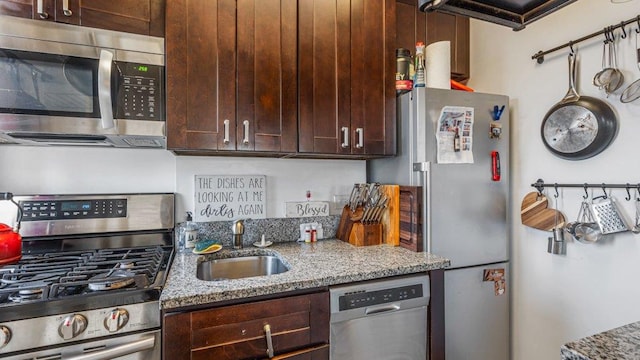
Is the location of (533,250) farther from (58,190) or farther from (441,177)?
(58,190)

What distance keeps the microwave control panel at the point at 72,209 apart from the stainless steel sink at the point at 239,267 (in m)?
0.51

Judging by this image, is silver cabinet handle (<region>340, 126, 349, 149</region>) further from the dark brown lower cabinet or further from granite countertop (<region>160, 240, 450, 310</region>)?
the dark brown lower cabinet

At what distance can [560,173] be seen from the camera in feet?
5.11

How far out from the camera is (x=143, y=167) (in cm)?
157

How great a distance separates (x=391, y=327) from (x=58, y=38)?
1.79m

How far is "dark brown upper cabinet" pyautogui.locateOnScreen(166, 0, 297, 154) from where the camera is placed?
1.31 metres

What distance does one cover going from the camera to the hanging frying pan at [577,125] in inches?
53.6

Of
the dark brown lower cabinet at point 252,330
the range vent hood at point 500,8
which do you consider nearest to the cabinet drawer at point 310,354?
the dark brown lower cabinet at point 252,330

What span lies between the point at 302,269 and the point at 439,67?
134 centimetres

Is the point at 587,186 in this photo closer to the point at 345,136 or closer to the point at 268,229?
the point at 345,136

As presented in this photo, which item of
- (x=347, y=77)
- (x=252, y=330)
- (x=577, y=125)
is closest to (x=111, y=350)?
(x=252, y=330)

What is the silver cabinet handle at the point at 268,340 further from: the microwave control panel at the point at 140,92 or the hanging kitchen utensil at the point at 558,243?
the hanging kitchen utensil at the point at 558,243

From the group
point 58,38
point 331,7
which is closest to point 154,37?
point 58,38

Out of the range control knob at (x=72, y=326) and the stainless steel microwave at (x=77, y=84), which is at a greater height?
the stainless steel microwave at (x=77, y=84)
